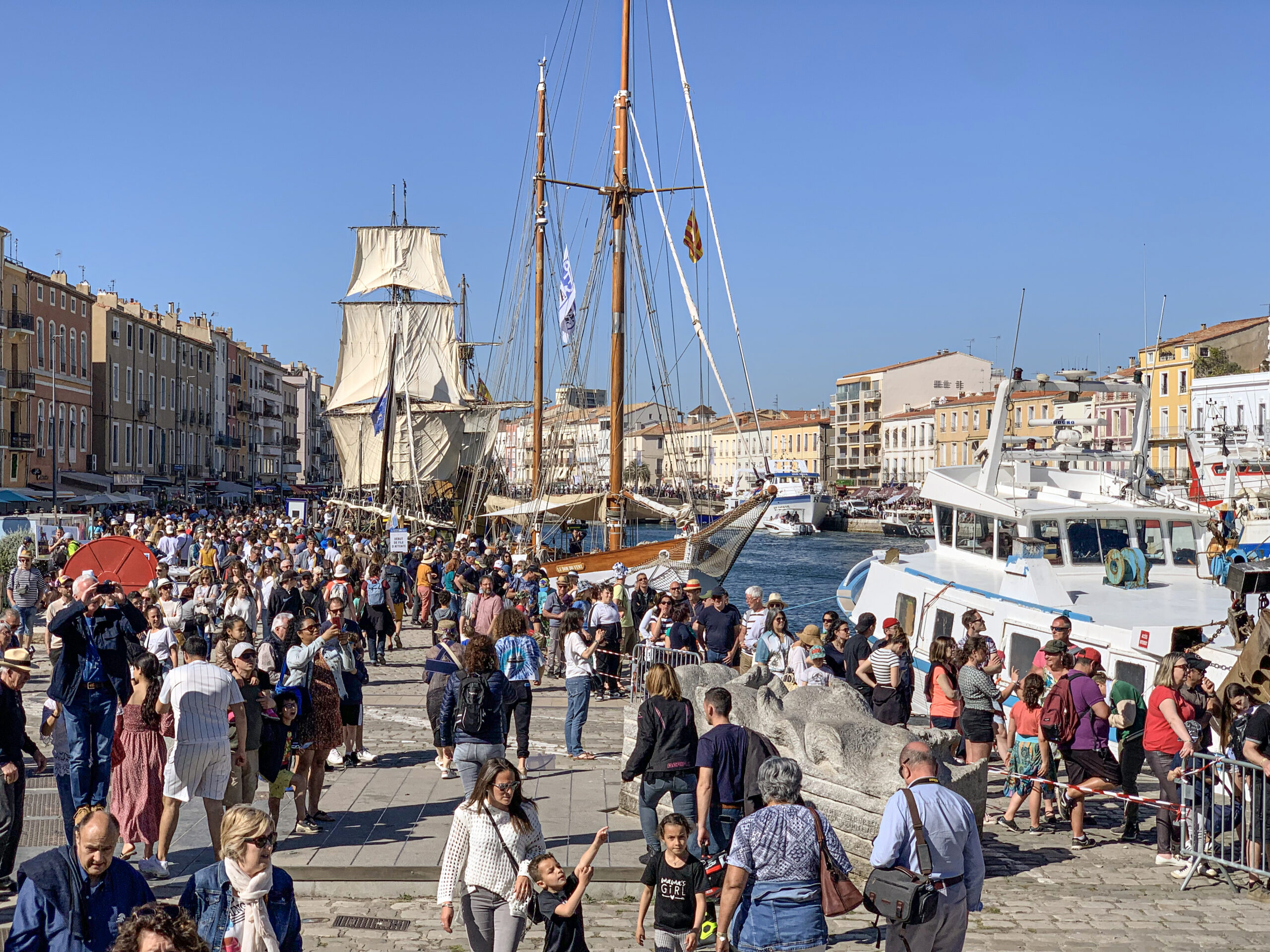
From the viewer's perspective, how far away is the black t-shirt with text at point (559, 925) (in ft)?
18.7

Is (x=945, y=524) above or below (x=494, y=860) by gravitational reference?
above

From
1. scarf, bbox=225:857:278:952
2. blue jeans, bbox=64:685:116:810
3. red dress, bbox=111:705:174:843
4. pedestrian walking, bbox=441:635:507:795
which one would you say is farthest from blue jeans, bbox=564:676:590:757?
scarf, bbox=225:857:278:952

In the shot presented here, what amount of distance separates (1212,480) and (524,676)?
2178 inches

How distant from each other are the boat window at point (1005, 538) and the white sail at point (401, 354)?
59.2m

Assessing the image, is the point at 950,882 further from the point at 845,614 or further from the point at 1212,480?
the point at 1212,480

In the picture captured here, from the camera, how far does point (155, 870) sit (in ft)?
26.6

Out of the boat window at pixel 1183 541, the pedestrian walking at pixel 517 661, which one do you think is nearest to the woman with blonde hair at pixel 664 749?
the pedestrian walking at pixel 517 661

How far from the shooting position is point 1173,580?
17094 mm

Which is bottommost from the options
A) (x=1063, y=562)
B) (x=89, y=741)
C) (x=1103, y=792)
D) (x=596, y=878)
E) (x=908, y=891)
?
(x=596, y=878)

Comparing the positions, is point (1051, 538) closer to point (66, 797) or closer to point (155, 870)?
point (155, 870)

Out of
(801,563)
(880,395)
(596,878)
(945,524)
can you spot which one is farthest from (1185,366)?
(596,878)

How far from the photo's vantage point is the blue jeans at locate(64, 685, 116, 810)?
8.69 meters

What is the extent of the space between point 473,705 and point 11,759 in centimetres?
290

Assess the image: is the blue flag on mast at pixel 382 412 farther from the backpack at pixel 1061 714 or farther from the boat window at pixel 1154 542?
the backpack at pixel 1061 714
